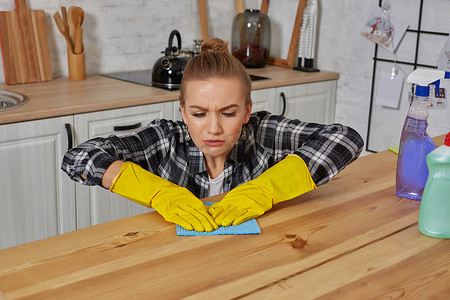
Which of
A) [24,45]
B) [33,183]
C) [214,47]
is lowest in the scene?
[33,183]

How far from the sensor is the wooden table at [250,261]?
37.8 inches

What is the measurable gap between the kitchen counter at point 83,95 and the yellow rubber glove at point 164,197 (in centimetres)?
91

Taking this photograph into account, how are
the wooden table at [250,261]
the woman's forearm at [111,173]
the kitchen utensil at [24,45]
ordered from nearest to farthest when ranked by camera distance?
the wooden table at [250,261]
the woman's forearm at [111,173]
the kitchen utensil at [24,45]

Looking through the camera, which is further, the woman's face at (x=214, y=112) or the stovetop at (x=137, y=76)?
the stovetop at (x=137, y=76)

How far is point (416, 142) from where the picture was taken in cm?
138

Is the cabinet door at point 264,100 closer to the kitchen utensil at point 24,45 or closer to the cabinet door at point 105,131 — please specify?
the cabinet door at point 105,131

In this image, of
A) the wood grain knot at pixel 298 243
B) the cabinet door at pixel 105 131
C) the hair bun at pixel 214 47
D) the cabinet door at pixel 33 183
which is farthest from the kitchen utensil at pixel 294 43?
the wood grain knot at pixel 298 243

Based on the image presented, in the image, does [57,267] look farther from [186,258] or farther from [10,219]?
[10,219]

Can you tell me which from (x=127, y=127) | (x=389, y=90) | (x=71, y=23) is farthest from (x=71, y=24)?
(x=389, y=90)

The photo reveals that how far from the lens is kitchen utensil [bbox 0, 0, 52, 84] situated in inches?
101

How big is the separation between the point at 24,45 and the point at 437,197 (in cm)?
205

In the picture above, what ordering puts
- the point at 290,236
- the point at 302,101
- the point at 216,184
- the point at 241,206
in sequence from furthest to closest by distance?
the point at 302,101
the point at 216,184
the point at 241,206
the point at 290,236

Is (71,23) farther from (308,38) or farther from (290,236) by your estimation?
(290,236)

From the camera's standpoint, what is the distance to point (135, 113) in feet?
8.14
